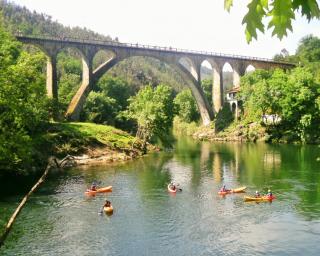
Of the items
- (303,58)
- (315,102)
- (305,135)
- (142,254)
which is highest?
(303,58)

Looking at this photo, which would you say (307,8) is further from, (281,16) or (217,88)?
(217,88)

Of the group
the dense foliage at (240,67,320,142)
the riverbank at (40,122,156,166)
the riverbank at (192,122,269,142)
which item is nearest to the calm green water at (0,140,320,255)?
the riverbank at (40,122,156,166)

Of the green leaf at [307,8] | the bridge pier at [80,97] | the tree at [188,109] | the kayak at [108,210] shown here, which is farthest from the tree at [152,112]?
the green leaf at [307,8]

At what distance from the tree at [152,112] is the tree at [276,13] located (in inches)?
2611

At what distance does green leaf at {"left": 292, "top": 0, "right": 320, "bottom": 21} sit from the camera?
310 cm

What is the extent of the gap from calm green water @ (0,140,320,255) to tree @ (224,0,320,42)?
872 inches

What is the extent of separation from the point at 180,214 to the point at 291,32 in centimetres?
2963

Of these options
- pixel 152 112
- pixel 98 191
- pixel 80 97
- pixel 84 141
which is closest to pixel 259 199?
pixel 98 191

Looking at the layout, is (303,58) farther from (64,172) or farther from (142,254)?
(142,254)

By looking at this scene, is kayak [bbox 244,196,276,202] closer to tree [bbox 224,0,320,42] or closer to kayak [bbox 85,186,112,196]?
kayak [bbox 85,186,112,196]

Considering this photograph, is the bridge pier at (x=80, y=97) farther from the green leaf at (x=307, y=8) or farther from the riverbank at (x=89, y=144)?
the green leaf at (x=307, y=8)

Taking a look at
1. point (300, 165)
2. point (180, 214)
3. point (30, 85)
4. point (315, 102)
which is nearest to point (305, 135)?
point (315, 102)

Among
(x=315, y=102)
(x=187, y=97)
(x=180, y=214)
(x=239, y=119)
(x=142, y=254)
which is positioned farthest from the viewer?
(x=187, y=97)

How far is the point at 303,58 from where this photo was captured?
139 metres
